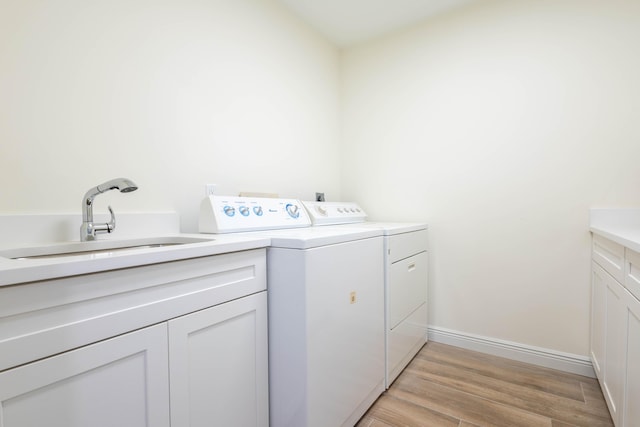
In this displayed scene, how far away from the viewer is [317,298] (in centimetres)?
116

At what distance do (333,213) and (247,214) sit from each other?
0.70 meters

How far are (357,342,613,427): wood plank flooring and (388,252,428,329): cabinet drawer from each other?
1.14 ft

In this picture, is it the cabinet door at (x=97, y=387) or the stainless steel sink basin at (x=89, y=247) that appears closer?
the cabinet door at (x=97, y=387)

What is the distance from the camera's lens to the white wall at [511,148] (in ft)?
5.60

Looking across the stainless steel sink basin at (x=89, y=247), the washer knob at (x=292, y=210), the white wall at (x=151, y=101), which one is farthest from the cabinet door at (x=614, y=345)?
the white wall at (x=151, y=101)

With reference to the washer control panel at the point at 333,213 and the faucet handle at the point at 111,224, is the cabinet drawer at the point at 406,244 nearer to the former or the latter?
the washer control panel at the point at 333,213

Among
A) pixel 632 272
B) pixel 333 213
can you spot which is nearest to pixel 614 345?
pixel 632 272

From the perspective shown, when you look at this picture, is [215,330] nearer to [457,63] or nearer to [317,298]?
[317,298]

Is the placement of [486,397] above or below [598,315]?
below

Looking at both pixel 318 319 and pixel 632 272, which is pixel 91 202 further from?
pixel 632 272

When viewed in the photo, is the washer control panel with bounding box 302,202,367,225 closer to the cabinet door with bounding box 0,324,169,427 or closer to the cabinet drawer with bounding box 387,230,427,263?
the cabinet drawer with bounding box 387,230,427,263

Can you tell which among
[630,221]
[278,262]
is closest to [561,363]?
[630,221]

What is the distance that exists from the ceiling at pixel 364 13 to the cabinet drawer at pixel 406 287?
64.2 inches

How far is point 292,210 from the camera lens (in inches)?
69.9
